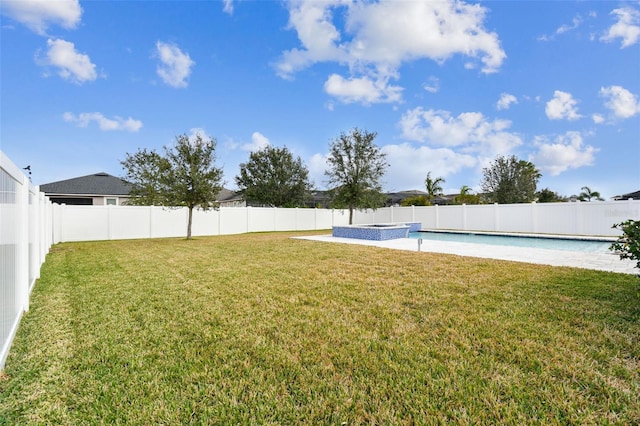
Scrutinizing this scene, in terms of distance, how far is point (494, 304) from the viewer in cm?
441

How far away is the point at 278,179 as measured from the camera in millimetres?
33375

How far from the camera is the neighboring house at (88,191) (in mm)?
26016

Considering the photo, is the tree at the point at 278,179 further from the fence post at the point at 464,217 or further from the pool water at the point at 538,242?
the pool water at the point at 538,242

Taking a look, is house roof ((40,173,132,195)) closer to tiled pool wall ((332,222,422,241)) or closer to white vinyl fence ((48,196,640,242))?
white vinyl fence ((48,196,640,242))

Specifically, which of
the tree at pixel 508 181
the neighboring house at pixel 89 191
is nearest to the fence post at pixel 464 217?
the tree at pixel 508 181

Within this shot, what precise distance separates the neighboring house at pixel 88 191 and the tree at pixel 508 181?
1282 inches

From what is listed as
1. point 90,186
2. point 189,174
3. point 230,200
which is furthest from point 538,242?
point 230,200

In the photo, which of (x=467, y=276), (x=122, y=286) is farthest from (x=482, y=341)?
(x=122, y=286)

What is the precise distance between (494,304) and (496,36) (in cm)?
1296

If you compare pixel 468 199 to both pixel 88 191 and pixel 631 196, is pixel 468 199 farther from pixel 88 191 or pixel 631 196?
pixel 88 191

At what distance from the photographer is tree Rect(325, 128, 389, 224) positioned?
2183 cm

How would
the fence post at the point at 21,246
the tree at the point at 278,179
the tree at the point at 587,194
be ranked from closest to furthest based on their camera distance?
the fence post at the point at 21,246 → the tree at the point at 278,179 → the tree at the point at 587,194

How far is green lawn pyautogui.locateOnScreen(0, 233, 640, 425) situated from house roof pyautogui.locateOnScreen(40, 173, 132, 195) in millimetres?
26058

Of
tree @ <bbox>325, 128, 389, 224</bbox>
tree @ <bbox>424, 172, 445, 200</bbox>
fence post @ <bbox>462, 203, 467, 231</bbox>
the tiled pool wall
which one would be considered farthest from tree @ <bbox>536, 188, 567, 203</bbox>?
the tiled pool wall
